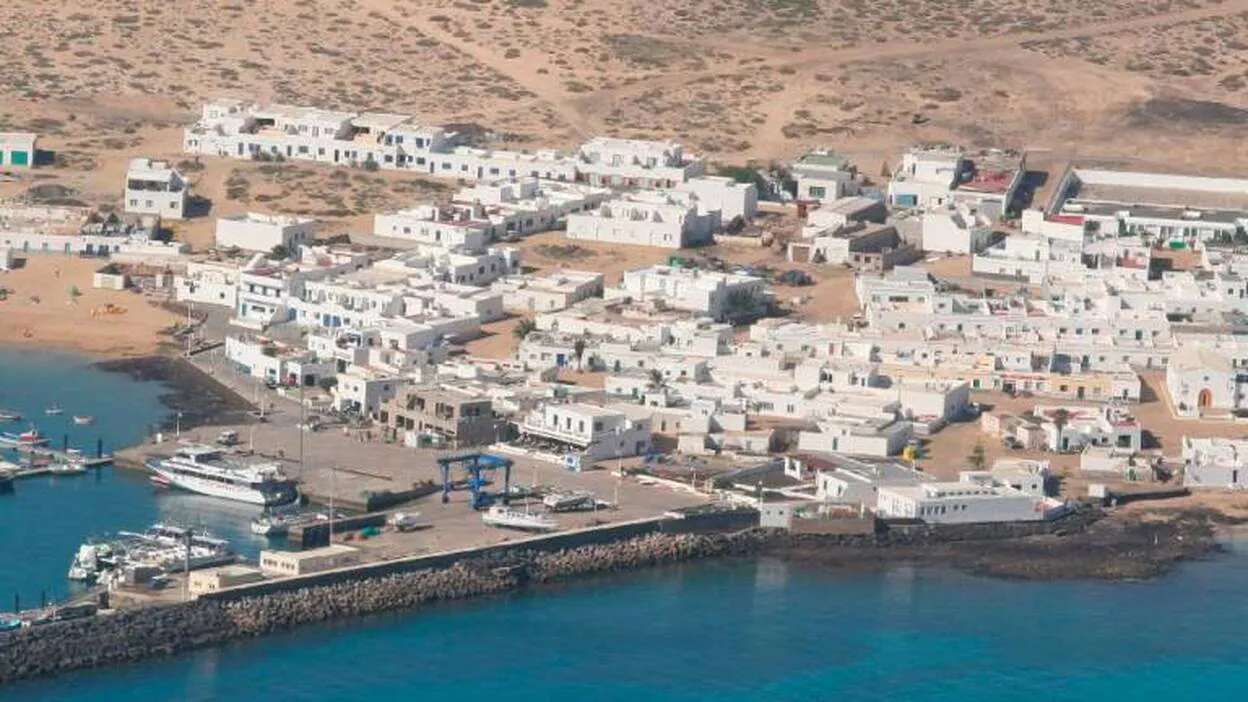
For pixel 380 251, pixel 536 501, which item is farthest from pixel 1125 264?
pixel 536 501

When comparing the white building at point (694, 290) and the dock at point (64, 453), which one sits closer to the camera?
the dock at point (64, 453)

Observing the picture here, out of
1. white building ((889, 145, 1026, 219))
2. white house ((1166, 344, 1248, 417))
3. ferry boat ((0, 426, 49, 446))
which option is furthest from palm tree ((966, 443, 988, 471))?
white building ((889, 145, 1026, 219))

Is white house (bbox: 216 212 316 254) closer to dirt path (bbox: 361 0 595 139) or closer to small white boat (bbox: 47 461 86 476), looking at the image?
dirt path (bbox: 361 0 595 139)

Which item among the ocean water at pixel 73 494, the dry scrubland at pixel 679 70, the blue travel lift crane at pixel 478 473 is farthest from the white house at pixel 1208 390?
the dry scrubland at pixel 679 70

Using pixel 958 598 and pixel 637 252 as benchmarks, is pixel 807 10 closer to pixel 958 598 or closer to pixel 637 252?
pixel 637 252

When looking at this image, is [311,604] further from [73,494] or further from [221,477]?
[73,494]

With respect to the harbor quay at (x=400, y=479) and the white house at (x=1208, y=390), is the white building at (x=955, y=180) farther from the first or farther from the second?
the harbor quay at (x=400, y=479)

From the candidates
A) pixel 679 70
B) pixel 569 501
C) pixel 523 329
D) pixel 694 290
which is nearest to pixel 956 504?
pixel 569 501
